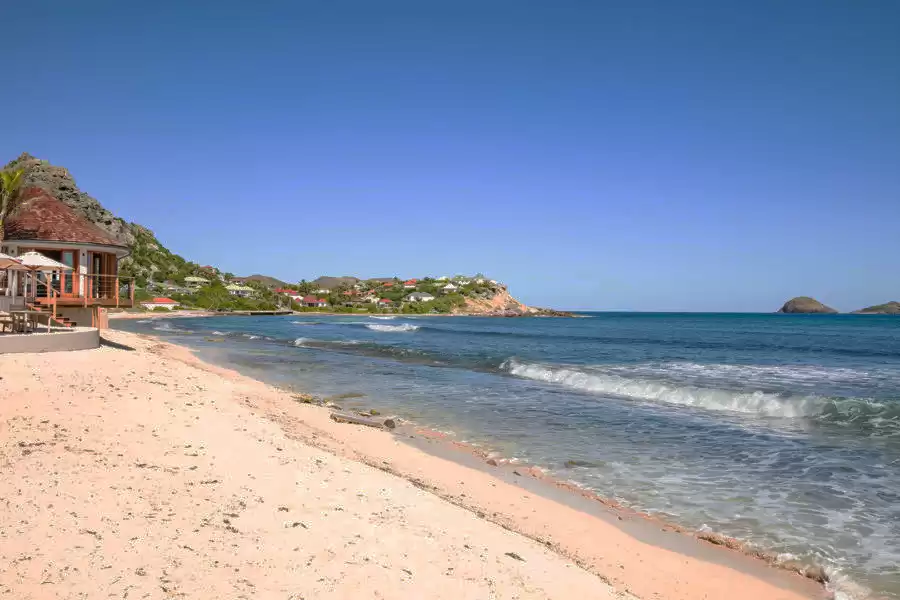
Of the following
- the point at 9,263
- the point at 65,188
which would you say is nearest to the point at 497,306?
the point at 65,188

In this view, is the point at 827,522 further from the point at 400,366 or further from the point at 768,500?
the point at 400,366

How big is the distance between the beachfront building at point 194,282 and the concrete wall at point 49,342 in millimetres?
125039

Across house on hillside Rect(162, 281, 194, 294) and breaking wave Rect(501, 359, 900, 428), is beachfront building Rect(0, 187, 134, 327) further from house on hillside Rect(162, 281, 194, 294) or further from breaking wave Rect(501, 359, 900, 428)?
house on hillside Rect(162, 281, 194, 294)

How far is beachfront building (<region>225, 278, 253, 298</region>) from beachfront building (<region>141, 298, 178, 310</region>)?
98.6 ft

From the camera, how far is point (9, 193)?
923 inches

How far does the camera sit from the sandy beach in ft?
16.4

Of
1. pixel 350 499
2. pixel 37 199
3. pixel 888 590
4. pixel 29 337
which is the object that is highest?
pixel 37 199

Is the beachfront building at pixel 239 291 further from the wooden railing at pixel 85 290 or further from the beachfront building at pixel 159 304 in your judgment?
the wooden railing at pixel 85 290

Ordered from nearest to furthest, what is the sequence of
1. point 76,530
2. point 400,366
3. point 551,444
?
point 76,530 < point 551,444 < point 400,366

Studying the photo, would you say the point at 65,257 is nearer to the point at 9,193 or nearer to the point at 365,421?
the point at 9,193

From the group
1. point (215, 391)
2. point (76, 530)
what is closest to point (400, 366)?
point (215, 391)

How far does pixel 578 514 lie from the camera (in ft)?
28.3

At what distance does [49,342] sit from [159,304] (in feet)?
325

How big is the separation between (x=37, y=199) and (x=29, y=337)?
14.1 m
